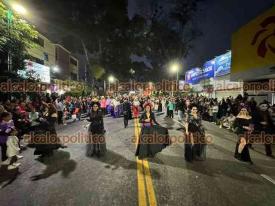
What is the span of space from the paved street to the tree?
605 cm

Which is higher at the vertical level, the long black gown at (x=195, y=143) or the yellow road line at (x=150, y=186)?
the long black gown at (x=195, y=143)

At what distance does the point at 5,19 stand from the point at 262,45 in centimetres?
1368

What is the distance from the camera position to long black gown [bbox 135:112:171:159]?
938 cm

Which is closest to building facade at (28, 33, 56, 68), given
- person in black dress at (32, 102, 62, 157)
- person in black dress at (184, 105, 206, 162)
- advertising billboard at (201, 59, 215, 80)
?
advertising billboard at (201, 59, 215, 80)

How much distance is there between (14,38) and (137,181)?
10.0 metres

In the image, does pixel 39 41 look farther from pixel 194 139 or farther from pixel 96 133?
pixel 194 139

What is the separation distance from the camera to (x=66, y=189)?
20.6ft

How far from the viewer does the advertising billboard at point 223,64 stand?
27.5 m

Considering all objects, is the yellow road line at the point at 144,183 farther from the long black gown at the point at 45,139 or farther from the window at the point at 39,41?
the window at the point at 39,41

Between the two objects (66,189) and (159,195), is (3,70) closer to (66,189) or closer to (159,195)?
(66,189)

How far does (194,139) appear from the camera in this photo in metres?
9.03

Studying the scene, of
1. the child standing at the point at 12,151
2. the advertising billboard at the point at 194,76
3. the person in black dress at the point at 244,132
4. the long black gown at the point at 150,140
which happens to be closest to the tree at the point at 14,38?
the child standing at the point at 12,151

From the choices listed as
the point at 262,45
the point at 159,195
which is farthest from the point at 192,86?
the point at 159,195

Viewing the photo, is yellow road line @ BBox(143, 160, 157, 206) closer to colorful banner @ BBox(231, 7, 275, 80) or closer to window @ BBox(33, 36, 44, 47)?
colorful banner @ BBox(231, 7, 275, 80)
